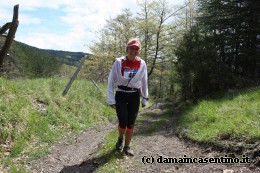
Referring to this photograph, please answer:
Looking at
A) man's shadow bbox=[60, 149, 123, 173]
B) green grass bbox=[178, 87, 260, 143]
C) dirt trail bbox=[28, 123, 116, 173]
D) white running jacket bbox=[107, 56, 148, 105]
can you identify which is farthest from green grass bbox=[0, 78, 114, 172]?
green grass bbox=[178, 87, 260, 143]

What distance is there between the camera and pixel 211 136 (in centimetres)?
668

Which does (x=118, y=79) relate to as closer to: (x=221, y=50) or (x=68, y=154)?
(x=68, y=154)

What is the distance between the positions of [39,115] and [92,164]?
3.76m

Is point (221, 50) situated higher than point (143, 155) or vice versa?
point (221, 50)

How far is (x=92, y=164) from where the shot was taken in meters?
5.92

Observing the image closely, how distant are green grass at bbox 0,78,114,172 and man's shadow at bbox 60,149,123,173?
3.74ft

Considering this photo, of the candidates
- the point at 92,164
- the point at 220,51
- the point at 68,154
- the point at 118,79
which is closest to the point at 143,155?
the point at 92,164

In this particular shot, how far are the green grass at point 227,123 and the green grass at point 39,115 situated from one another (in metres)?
3.98

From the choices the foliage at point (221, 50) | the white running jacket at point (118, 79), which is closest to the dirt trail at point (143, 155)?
the white running jacket at point (118, 79)

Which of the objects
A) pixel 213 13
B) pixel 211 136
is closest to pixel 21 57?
pixel 213 13

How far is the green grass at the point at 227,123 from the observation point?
615cm

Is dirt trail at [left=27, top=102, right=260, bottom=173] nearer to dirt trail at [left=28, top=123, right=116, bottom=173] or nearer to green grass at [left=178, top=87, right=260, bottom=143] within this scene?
dirt trail at [left=28, top=123, right=116, bottom=173]

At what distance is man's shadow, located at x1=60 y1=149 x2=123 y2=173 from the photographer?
225 inches

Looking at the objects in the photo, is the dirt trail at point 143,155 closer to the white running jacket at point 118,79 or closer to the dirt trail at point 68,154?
the dirt trail at point 68,154
